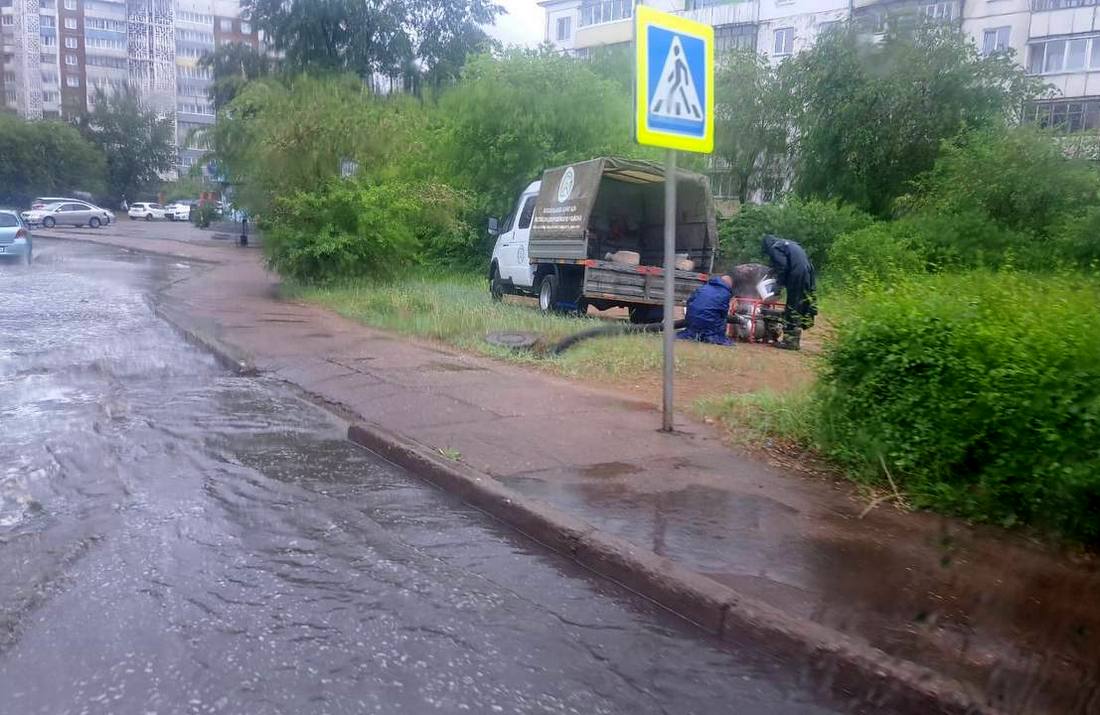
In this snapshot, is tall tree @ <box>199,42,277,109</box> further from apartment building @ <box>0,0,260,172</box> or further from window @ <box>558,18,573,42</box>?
apartment building @ <box>0,0,260,172</box>

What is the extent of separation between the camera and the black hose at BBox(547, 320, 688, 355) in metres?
11.4

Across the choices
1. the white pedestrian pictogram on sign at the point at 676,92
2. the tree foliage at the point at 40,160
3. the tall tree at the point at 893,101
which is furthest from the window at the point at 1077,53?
the tree foliage at the point at 40,160

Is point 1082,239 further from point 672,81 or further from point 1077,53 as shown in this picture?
point 1077,53

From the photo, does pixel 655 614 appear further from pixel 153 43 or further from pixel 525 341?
pixel 153 43

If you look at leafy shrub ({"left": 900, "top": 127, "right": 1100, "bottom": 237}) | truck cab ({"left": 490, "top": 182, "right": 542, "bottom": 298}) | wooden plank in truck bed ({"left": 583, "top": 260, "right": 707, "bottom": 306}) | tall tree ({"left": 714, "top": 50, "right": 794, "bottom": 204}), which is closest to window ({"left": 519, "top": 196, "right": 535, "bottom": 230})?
truck cab ({"left": 490, "top": 182, "right": 542, "bottom": 298})

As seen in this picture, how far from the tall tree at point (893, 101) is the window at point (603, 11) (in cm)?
2058

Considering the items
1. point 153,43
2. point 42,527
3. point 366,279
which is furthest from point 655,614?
point 153,43

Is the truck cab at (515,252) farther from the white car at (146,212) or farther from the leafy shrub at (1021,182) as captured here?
the white car at (146,212)

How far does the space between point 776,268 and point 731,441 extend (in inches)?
254

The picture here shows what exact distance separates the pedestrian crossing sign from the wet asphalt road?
302cm

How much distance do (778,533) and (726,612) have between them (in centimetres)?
118

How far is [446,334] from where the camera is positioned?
41.4 ft

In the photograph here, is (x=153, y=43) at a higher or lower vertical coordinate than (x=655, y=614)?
higher

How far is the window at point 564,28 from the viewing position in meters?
51.4
